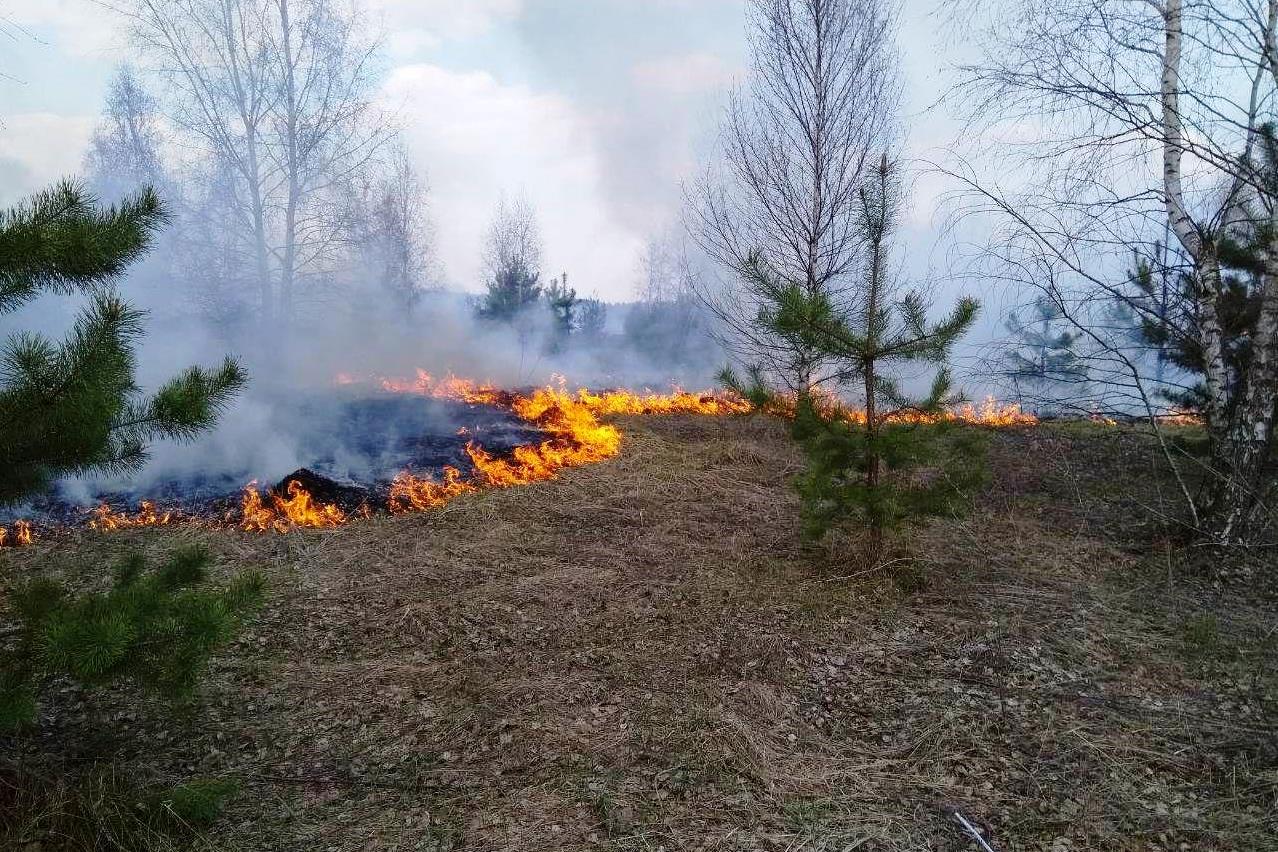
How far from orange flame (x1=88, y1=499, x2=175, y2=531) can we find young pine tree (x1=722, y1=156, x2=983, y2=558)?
5.66m

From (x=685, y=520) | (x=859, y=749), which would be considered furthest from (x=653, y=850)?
(x=685, y=520)

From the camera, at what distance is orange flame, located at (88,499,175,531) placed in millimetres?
5691

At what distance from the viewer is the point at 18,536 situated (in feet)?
17.5

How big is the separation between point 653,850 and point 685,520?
3.99m

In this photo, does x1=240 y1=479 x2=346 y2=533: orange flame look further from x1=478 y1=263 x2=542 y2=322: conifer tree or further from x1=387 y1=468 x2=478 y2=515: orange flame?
x1=478 y1=263 x2=542 y2=322: conifer tree

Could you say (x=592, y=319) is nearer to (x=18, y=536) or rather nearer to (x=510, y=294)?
(x=510, y=294)

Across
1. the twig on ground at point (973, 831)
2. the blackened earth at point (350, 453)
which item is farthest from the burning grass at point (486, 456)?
the twig on ground at point (973, 831)

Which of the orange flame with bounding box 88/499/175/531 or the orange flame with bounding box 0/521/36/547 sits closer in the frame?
the orange flame with bounding box 0/521/36/547

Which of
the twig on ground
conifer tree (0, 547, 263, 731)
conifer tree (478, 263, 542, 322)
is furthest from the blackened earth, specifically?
conifer tree (478, 263, 542, 322)

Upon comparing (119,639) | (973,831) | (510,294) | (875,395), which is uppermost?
(510,294)

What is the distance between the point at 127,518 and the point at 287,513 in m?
1.32

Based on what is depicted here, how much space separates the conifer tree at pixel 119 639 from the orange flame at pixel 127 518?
3.95m

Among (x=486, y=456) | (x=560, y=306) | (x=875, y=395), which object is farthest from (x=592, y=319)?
Result: (x=875, y=395)

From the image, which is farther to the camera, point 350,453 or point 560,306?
point 560,306
